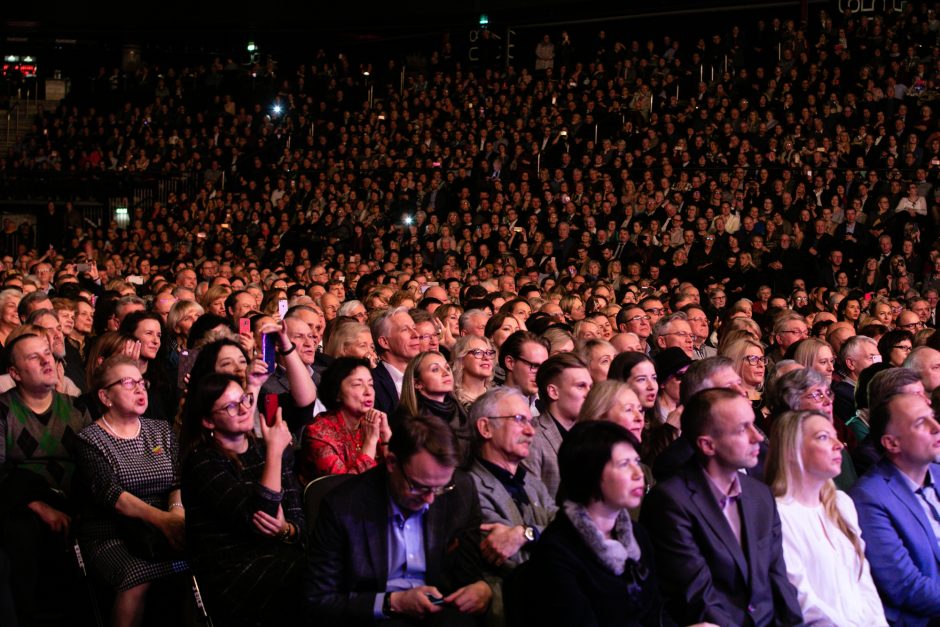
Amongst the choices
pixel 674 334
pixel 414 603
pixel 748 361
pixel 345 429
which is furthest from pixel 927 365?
pixel 414 603

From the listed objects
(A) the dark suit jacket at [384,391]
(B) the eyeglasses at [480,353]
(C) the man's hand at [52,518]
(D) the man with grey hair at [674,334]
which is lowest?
(C) the man's hand at [52,518]

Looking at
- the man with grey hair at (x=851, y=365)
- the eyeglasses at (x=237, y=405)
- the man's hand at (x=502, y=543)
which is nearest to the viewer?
the man's hand at (x=502, y=543)

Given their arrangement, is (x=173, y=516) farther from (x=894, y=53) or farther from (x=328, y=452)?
(x=894, y=53)

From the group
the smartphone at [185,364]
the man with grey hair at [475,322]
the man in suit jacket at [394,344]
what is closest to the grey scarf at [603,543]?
the man in suit jacket at [394,344]

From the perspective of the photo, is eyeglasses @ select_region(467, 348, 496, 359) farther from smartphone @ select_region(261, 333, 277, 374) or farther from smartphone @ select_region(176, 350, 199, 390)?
smartphone @ select_region(176, 350, 199, 390)

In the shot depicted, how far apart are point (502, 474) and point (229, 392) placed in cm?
110

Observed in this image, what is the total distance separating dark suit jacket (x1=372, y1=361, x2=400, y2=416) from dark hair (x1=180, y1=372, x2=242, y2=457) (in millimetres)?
1835

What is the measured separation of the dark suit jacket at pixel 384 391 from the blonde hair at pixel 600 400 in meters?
1.71

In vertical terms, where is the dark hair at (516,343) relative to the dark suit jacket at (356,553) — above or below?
above

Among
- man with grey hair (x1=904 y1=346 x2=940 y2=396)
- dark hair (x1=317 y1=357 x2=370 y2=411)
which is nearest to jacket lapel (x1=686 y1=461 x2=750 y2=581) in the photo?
dark hair (x1=317 y1=357 x2=370 y2=411)

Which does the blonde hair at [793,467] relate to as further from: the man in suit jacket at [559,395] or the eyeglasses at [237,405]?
the eyeglasses at [237,405]

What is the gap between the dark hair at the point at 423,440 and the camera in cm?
381

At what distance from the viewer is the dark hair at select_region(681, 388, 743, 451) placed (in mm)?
4254

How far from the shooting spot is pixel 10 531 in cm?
491
